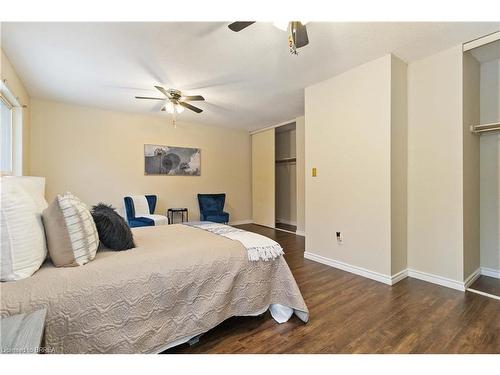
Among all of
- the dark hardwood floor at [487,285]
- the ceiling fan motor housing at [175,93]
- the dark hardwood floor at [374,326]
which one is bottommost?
the dark hardwood floor at [374,326]

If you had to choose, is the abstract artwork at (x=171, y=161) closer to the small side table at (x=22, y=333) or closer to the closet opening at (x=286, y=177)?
the closet opening at (x=286, y=177)

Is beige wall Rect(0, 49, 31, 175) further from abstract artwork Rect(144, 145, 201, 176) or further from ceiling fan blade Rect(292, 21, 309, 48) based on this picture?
ceiling fan blade Rect(292, 21, 309, 48)

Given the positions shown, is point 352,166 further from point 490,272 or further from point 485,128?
point 490,272

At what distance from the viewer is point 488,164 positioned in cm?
274

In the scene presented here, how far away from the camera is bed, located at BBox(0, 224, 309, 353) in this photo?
112 cm

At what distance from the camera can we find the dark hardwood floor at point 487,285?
2385 millimetres

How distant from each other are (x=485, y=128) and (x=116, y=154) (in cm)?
554

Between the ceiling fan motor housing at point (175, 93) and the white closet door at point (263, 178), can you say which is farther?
the white closet door at point (263, 178)

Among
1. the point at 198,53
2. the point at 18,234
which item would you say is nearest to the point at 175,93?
the point at 198,53

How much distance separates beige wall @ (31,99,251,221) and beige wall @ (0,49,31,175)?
10.7 inches

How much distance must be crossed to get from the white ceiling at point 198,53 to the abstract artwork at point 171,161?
4.73 feet

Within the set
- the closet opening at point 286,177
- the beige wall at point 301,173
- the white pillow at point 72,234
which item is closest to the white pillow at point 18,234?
the white pillow at point 72,234
